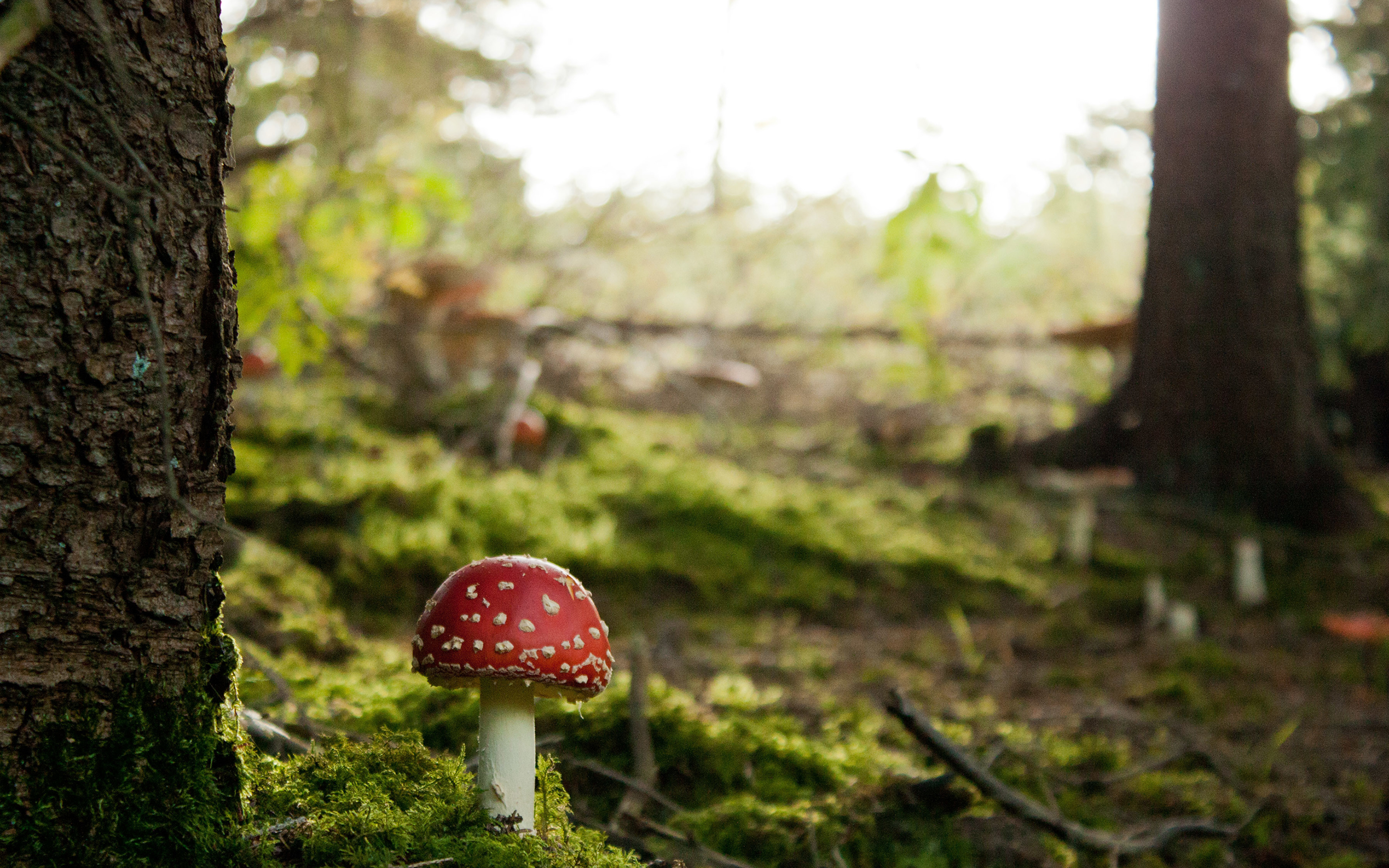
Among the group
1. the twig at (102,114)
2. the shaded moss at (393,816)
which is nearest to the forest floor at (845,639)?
the shaded moss at (393,816)

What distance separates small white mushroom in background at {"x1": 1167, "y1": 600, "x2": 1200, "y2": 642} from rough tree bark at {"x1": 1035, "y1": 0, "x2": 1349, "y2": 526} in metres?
1.61

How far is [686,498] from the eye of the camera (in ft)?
18.1

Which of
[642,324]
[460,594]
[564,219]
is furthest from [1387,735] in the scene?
[564,219]

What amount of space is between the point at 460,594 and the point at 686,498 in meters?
3.81

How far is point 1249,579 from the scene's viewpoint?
17.5ft

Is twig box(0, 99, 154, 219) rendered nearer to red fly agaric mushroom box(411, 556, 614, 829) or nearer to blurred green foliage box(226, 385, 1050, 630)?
red fly agaric mushroom box(411, 556, 614, 829)

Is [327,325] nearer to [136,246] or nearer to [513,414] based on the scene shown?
[513,414]

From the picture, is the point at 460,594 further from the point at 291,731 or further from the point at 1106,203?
the point at 1106,203

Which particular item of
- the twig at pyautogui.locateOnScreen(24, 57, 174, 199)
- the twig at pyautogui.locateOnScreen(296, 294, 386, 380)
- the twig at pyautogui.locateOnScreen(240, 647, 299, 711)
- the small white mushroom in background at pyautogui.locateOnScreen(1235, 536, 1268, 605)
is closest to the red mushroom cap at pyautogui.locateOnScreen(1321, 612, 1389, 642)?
the small white mushroom in background at pyautogui.locateOnScreen(1235, 536, 1268, 605)

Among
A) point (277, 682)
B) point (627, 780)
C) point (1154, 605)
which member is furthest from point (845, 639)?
point (277, 682)

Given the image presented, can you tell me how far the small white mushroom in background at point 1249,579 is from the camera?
532 centimetres

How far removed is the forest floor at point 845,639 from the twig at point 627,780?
0.05 m

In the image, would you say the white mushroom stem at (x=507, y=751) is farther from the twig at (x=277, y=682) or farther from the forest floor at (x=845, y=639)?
the twig at (x=277, y=682)

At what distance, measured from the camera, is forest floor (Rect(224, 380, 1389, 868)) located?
2.47m
